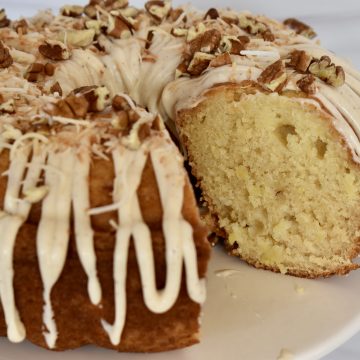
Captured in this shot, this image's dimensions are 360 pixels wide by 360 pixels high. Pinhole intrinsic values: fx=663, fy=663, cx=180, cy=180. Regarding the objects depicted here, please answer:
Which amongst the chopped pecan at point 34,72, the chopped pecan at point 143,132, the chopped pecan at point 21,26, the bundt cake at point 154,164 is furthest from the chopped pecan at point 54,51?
the chopped pecan at point 143,132

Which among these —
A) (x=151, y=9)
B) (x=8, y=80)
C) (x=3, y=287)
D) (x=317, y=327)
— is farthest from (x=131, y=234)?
(x=151, y=9)

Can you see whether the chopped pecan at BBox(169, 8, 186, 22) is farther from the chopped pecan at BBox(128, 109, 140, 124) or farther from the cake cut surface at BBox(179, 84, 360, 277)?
the chopped pecan at BBox(128, 109, 140, 124)

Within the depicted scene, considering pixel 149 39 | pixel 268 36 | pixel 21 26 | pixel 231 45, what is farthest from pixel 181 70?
pixel 21 26

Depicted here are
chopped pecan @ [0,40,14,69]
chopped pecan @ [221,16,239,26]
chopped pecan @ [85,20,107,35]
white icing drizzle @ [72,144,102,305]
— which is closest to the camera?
white icing drizzle @ [72,144,102,305]

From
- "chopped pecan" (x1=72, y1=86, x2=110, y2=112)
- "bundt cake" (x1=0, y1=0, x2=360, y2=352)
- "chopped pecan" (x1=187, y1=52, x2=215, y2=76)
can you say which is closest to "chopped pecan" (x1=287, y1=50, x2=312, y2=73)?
"bundt cake" (x1=0, y1=0, x2=360, y2=352)

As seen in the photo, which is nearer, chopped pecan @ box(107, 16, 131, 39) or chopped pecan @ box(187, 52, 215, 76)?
chopped pecan @ box(187, 52, 215, 76)
